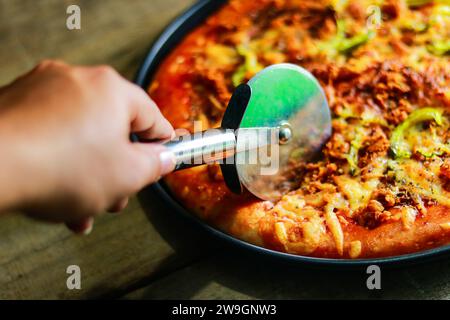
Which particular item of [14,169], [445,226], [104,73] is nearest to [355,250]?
[445,226]

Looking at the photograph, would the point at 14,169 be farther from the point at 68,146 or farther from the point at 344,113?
the point at 344,113

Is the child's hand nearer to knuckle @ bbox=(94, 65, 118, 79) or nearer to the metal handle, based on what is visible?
knuckle @ bbox=(94, 65, 118, 79)

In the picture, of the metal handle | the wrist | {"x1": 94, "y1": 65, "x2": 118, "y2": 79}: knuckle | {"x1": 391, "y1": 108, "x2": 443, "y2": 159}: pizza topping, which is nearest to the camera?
the wrist

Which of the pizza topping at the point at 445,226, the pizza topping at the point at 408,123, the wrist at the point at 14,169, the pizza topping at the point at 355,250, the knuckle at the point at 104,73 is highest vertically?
the knuckle at the point at 104,73

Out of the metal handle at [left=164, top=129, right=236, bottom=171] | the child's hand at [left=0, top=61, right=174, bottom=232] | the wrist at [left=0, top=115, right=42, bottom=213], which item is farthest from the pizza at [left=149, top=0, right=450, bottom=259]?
the wrist at [left=0, top=115, right=42, bottom=213]

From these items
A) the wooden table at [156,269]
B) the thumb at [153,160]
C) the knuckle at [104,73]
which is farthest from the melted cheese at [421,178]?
the knuckle at [104,73]

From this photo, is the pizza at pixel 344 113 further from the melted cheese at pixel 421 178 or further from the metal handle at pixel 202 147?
the metal handle at pixel 202 147
